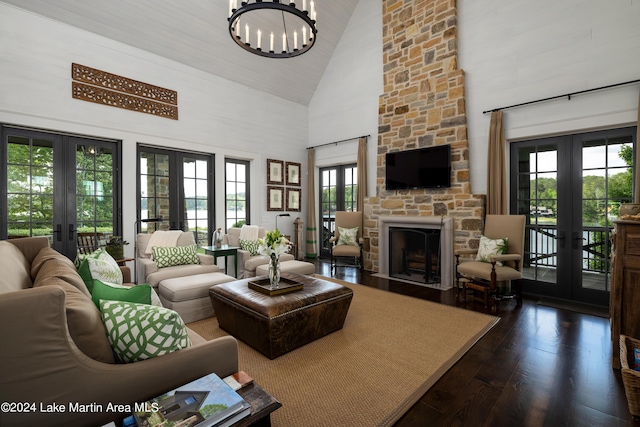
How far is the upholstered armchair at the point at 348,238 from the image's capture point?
5.59m

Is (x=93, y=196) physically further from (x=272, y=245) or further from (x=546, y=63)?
(x=546, y=63)

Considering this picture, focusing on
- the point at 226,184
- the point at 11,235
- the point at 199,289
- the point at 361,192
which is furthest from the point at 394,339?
the point at 11,235

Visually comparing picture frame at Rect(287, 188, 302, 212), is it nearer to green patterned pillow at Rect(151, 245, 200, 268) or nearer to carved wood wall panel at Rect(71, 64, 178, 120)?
carved wood wall panel at Rect(71, 64, 178, 120)

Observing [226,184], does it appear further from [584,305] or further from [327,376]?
[584,305]

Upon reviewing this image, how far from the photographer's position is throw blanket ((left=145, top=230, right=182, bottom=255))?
4244 mm

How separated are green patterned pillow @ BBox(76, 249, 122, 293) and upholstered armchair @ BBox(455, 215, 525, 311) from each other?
3.99 metres

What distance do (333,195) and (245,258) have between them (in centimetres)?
311

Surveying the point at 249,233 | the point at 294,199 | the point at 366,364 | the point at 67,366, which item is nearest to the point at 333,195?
the point at 294,199

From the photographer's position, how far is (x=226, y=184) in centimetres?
626

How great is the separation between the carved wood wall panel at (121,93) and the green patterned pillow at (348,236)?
148 inches

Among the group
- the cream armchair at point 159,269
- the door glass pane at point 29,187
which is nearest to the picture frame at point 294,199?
the cream armchair at point 159,269

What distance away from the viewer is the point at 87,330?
1163mm

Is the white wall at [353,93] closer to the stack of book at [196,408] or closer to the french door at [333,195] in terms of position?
the french door at [333,195]

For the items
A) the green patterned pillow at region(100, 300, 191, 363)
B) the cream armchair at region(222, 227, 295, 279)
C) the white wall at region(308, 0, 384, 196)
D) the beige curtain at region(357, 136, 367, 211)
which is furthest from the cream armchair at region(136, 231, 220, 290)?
the white wall at region(308, 0, 384, 196)
